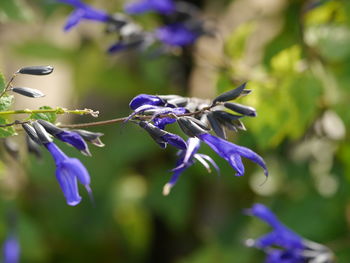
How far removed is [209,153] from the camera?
203 centimetres

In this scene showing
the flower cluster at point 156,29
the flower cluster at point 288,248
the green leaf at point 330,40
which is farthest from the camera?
the green leaf at point 330,40

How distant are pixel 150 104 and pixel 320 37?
88cm

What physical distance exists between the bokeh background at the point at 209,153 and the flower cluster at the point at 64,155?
658mm

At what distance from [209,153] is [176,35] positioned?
383 millimetres

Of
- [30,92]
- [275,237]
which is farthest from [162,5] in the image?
[30,92]

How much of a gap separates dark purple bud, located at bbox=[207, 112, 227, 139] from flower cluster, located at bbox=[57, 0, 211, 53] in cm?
59

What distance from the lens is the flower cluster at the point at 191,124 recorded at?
3.16ft

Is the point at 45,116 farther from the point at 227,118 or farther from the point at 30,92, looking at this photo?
the point at 227,118

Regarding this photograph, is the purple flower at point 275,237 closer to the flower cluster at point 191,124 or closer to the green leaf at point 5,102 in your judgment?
the flower cluster at point 191,124

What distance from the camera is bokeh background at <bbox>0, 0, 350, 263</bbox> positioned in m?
1.73

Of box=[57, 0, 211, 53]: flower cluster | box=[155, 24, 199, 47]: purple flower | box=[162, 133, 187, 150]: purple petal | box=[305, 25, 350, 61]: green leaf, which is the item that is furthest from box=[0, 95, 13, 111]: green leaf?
box=[305, 25, 350, 61]: green leaf

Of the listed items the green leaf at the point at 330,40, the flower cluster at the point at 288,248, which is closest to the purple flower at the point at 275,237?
the flower cluster at the point at 288,248

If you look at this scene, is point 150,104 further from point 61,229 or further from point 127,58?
point 127,58

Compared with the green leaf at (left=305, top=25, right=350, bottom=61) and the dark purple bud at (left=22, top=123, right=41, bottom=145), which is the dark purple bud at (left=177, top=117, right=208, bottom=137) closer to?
the dark purple bud at (left=22, top=123, right=41, bottom=145)
